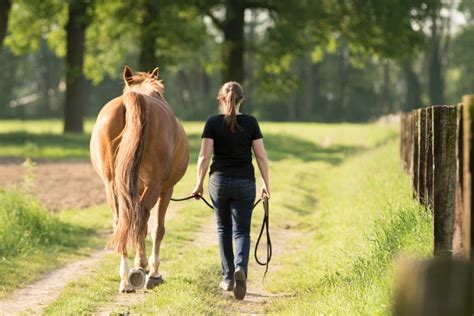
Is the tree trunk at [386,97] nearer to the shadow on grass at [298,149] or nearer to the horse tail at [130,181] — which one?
the shadow on grass at [298,149]

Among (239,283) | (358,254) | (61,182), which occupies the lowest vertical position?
(61,182)

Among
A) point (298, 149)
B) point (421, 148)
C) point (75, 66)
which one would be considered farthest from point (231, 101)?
point (75, 66)

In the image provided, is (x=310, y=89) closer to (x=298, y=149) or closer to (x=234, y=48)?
(x=234, y=48)

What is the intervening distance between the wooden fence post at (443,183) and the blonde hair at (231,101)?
1931mm

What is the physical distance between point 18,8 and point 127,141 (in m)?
31.4

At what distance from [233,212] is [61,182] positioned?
12202mm

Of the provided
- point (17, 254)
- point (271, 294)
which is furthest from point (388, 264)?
point (17, 254)

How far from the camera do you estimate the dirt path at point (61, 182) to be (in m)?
16.1

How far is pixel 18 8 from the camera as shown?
37406 millimetres

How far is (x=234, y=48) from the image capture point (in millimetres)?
33094

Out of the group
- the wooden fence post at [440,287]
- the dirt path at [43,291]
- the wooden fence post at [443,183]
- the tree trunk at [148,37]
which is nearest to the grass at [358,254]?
the wooden fence post at [443,183]

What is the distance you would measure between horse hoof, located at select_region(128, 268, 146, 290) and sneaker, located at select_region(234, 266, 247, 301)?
871 mm

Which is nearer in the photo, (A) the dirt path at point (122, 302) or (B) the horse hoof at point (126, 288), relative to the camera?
(A) the dirt path at point (122, 302)

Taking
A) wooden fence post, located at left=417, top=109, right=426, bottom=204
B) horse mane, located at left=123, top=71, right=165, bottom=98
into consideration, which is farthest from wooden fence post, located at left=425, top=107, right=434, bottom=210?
horse mane, located at left=123, top=71, right=165, bottom=98
